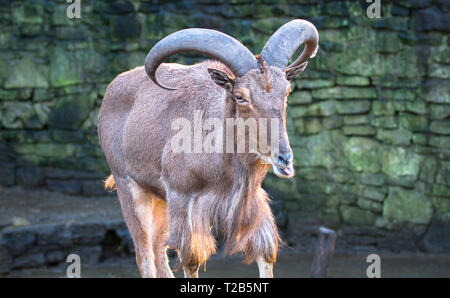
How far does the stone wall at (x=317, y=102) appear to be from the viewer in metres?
8.99

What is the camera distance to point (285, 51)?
14.1 ft

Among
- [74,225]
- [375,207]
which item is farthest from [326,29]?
[74,225]

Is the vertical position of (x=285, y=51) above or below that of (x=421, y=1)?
below

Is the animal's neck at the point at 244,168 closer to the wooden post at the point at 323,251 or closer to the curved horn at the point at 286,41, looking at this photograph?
the curved horn at the point at 286,41

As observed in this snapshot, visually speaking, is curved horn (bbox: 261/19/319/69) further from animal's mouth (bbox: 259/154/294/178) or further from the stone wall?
the stone wall

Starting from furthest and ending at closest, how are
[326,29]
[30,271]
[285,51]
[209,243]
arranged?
[326,29]
[30,271]
[209,243]
[285,51]

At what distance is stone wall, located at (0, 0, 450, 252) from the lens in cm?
899

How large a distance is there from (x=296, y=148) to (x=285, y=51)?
5316 mm

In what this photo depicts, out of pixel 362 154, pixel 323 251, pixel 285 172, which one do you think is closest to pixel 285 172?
pixel 285 172

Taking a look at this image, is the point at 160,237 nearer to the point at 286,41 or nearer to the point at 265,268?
the point at 265,268

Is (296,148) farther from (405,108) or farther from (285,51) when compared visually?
(285,51)

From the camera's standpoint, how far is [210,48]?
4223mm

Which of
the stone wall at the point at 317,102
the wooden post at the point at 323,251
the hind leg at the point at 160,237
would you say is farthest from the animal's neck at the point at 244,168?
the stone wall at the point at 317,102

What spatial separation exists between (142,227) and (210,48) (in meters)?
1.63
